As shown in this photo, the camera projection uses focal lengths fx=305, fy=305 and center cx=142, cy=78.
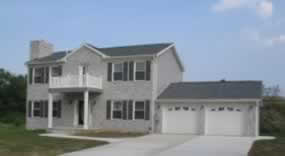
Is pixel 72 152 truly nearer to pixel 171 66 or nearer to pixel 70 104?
pixel 70 104

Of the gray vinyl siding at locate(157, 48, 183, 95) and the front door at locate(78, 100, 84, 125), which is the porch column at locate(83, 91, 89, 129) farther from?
the gray vinyl siding at locate(157, 48, 183, 95)

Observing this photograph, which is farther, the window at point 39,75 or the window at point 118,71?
the window at point 39,75

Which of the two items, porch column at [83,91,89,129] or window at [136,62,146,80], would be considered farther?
window at [136,62,146,80]

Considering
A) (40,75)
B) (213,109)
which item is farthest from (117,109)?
(40,75)

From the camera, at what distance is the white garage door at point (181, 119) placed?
61.2 ft

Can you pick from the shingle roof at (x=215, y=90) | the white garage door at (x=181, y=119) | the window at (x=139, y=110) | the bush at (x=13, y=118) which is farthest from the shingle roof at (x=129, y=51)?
the bush at (x=13, y=118)

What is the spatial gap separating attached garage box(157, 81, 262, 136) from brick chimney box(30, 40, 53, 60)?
11048 millimetres

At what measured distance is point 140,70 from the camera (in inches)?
777

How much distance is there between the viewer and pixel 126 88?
65.5 feet

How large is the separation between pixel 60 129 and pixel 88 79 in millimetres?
3762

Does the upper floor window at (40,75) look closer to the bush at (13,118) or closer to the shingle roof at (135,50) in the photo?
the shingle roof at (135,50)

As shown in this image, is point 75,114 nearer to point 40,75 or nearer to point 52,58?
point 40,75

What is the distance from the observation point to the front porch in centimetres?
2077

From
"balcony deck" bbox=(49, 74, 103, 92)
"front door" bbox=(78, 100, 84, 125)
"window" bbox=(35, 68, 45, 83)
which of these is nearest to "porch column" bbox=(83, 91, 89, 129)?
"balcony deck" bbox=(49, 74, 103, 92)
